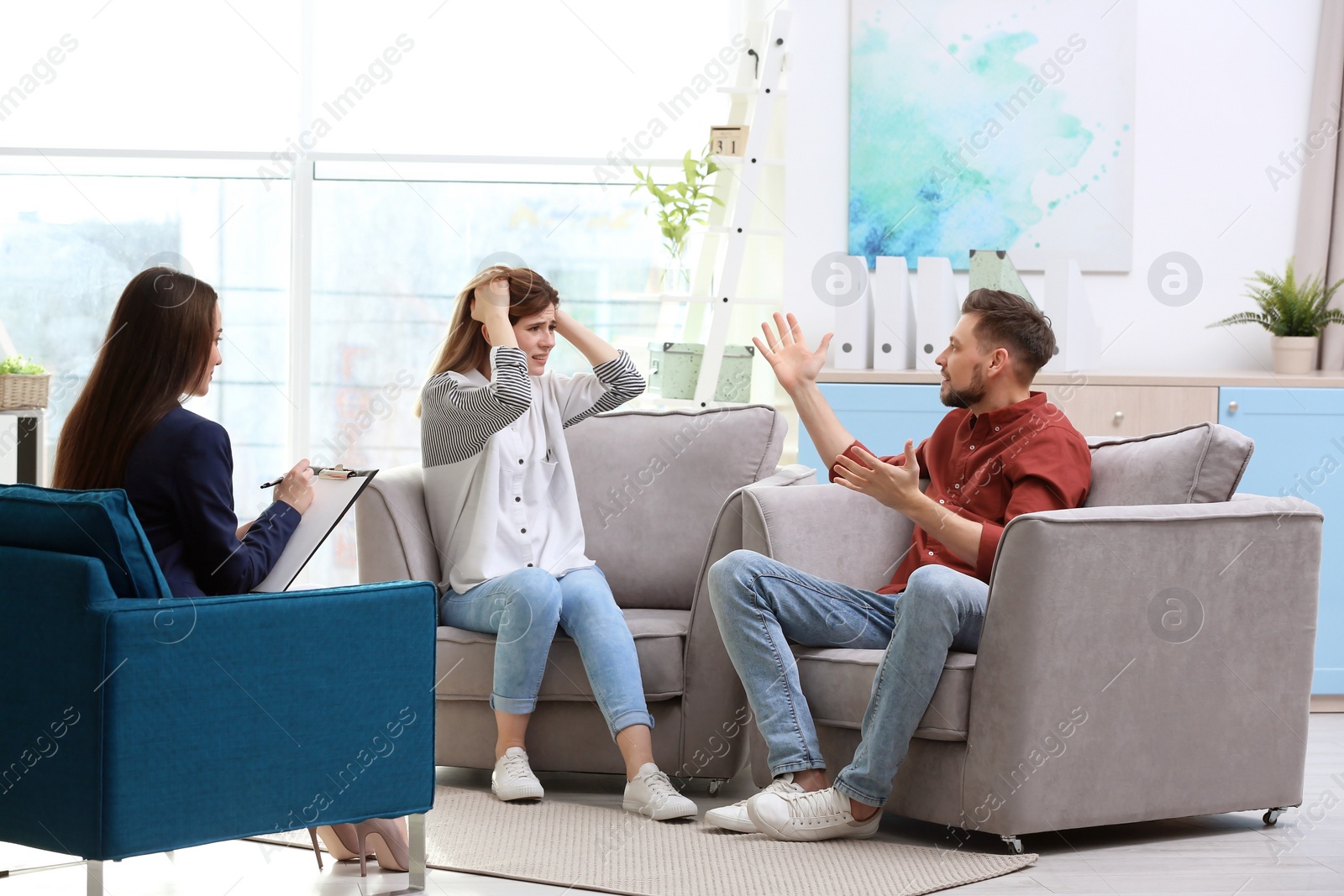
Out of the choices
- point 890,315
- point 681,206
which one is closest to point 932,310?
point 890,315

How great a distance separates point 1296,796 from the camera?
255 cm

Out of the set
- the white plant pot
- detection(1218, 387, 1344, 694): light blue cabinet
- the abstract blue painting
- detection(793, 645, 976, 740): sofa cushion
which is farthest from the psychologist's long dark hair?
the white plant pot

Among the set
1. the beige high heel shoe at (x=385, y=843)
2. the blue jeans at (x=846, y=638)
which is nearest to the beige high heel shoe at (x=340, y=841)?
the beige high heel shoe at (x=385, y=843)

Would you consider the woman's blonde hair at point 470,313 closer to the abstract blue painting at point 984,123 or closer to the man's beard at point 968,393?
the man's beard at point 968,393

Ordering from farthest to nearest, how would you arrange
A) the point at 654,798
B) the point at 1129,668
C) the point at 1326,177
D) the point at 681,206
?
the point at 681,206 < the point at 1326,177 < the point at 654,798 < the point at 1129,668

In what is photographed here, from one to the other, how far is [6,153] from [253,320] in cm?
98

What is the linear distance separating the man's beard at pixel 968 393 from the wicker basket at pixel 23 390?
271cm

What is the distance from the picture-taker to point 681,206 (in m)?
4.22

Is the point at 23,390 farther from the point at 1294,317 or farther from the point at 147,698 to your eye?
the point at 1294,317

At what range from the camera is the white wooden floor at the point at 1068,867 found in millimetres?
2180

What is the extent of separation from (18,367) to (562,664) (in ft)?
7.20

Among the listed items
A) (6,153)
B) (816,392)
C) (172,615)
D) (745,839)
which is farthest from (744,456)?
(6,153)

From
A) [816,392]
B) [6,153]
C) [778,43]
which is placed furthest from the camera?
[6,153]

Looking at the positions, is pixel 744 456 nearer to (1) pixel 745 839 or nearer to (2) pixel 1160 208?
(1) pixel 745 839
